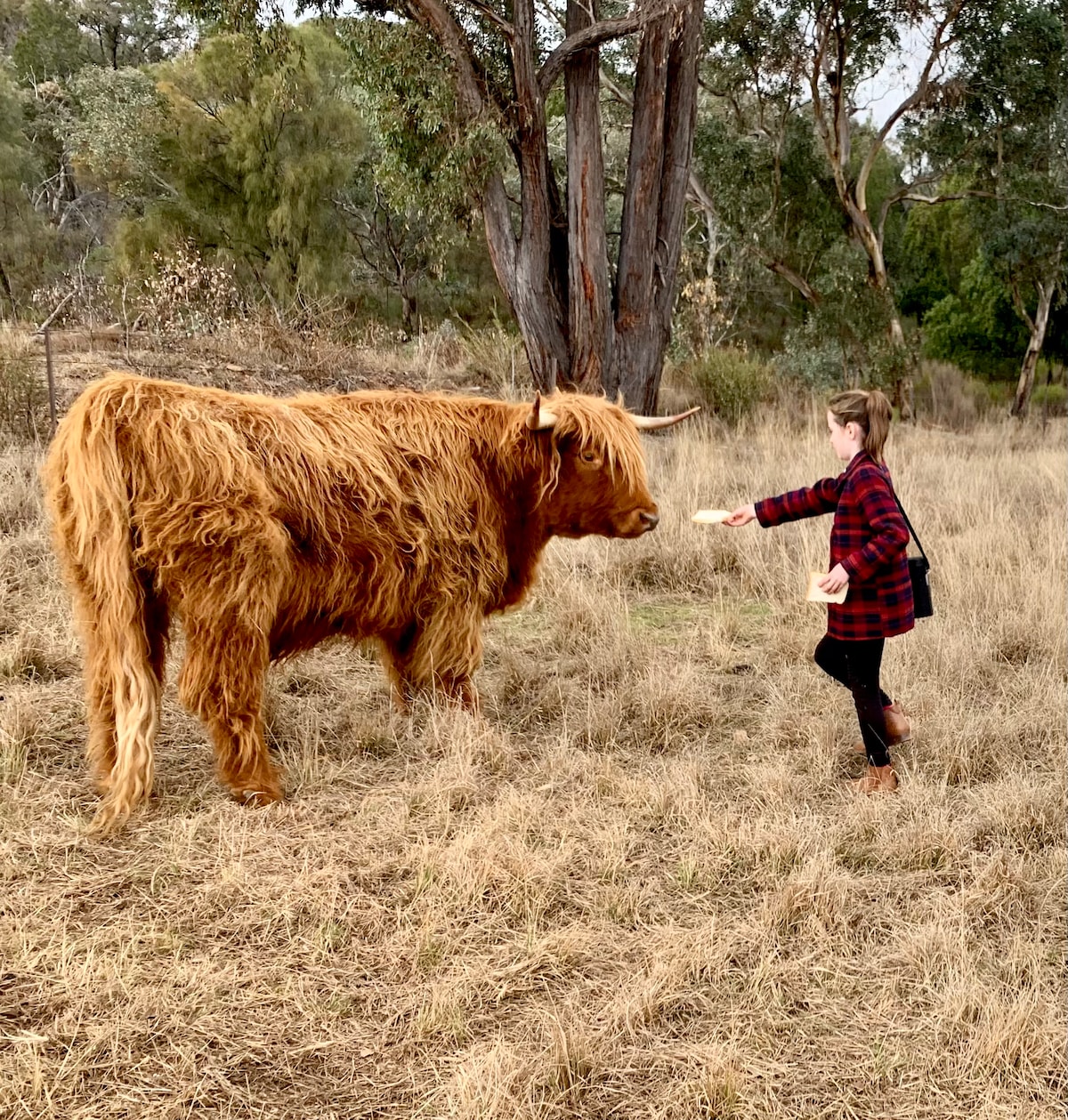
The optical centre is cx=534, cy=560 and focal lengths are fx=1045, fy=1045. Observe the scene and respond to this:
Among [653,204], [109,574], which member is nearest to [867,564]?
[109,574]

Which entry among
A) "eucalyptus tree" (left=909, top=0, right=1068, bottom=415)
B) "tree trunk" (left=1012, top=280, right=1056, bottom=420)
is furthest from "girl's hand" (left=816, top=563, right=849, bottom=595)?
"tree trunk" (left=1012, top=280, right=1056, bottom=420)

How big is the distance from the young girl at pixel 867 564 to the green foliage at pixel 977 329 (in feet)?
49.9

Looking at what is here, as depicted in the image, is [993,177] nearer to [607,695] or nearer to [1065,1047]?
[607,695]

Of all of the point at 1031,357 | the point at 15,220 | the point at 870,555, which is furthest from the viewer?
the point at 15,220

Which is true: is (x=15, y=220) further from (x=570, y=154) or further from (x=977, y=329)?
(x=977, y=329)

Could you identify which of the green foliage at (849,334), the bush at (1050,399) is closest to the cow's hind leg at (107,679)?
the green foliage at (849,334)

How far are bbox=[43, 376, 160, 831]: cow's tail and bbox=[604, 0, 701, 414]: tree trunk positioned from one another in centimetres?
734

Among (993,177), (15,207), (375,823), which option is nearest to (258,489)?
(375,823)

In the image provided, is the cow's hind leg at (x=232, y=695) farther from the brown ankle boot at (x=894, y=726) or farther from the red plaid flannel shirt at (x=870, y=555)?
the brown ankle boot at (x=894, y=726)

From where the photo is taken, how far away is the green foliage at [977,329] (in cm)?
1748

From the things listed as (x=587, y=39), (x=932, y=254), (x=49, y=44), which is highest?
(x=49, y=44)

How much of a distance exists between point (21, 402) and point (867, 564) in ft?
23.8

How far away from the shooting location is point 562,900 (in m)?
2.88

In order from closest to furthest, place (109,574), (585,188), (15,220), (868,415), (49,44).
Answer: (109,574) → (868,415) → (585,188) → (15,220) → (49,44)
